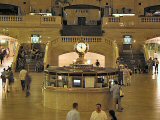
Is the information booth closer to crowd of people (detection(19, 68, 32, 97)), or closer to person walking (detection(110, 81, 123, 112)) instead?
person walking (detection(110, 81, 123, 112))

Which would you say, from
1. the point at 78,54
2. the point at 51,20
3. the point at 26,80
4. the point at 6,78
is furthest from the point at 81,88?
the point at 51,20

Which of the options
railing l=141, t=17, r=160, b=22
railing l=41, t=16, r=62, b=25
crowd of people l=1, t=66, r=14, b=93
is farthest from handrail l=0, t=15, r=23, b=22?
crowd of people l=1, t=66, r=14, b=93

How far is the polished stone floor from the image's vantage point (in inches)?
651

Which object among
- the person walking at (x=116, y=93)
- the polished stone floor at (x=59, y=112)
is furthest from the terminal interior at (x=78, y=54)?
the person walking at (x=116, y=93)

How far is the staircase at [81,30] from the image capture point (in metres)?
37.8

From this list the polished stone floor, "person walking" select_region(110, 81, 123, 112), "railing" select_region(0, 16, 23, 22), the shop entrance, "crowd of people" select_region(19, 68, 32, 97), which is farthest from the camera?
the shop entrance

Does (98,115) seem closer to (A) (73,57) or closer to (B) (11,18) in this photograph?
(B) (11,18)

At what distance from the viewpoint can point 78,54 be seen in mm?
19438

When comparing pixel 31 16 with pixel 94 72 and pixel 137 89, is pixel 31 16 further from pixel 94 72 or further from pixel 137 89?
pixel 94 72

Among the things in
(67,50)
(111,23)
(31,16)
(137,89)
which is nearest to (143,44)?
(111,23)

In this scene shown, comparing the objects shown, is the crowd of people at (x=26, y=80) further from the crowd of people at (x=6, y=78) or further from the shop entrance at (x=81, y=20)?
the shop entrance at (x=81, y=20)

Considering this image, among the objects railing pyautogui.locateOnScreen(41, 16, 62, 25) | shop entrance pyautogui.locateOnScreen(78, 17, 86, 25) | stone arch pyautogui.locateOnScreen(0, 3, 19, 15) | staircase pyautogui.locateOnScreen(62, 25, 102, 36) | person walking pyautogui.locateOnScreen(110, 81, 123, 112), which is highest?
stone arch pyautogui.locateOnScreen(0, 3, 19, 15)

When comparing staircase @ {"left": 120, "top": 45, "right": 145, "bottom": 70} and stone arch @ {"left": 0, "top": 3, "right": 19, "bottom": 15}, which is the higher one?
stone arch @ {"left": 0, "top": 3, "right": 19, "bottom": 15}

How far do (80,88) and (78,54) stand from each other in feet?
7.88
